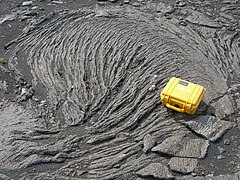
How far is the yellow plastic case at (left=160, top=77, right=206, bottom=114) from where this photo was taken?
6.88m

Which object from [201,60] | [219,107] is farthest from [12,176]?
[201,60]

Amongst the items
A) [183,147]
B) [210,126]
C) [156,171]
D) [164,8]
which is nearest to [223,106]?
[210,126]

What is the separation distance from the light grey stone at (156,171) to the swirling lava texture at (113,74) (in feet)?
0.41

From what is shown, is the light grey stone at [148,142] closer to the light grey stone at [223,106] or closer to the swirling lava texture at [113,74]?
the swirling lava texture at [113,74]

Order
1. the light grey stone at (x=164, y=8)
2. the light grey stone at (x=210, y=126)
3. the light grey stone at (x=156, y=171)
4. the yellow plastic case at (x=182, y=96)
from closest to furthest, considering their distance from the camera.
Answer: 1. the light grey stone at (x=156, y=171)
2. the light grey stone at (x=210, y=126)
3. the yellow plastic case at (x=182, y=96)
4. the light grey stone at (x=164, y=8)

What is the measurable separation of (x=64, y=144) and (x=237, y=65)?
4215mm

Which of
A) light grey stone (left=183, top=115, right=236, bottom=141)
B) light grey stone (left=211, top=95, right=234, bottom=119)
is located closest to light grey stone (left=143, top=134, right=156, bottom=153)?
light grey stone (left=183, top=115, right=236, bottom=141)

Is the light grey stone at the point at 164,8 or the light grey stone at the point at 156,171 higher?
the light grey stone at the point at 164,8

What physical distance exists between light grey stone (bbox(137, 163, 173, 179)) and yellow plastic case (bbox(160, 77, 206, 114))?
125 centimetres

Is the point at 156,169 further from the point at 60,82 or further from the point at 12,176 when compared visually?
the point at 60,82

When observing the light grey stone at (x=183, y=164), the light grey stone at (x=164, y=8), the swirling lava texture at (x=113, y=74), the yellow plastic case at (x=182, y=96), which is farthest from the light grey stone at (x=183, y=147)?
the light grey stone at (x=164, y=8)

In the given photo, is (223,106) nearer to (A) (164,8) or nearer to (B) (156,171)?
(B) (156,171)

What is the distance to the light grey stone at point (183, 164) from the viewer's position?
6211mm

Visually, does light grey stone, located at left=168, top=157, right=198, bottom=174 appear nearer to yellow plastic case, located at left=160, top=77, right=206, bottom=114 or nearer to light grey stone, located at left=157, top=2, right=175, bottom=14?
yellow plastic case, located at left=160, top=77, right=206, bottom=114
